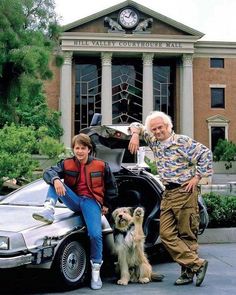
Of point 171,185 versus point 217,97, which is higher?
point 217,97

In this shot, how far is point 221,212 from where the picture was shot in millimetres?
10406

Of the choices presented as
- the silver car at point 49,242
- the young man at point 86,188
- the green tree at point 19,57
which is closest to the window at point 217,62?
the green tree at point 19,57

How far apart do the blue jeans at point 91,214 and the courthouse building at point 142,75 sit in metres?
43.3

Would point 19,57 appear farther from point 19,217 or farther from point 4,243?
point 4,243

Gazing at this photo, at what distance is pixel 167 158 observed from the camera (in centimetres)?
600

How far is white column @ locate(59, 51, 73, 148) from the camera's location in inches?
1956

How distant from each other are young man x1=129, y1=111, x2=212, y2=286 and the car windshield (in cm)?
140

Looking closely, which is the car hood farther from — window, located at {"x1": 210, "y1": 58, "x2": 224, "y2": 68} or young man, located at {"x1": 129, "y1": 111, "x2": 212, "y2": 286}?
window, located at {"x1": 210, "y1": 58, "x2": 224, "y2": 68}

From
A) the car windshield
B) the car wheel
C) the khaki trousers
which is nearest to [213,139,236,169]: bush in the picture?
the car windshield

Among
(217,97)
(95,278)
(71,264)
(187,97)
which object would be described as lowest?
(95,278)

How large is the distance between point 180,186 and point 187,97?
152 feet

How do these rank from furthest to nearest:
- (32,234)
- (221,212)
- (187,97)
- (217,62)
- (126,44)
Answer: (217,62), (187,97), (126,44), (221,212), (32,234)

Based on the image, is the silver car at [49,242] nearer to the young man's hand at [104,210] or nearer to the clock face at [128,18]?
the young man's hand at [104,210]

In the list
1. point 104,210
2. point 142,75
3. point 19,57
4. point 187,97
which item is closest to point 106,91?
point 142,75
